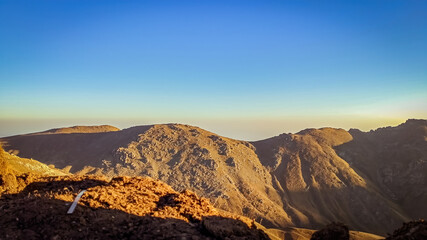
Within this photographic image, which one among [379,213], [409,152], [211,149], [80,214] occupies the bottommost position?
[379,213]

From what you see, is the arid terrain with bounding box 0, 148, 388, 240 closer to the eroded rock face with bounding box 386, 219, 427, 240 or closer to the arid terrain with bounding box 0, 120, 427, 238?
the eroded rock face with bounding box 386, 219, 427, 240

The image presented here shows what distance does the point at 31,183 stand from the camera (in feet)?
38.5

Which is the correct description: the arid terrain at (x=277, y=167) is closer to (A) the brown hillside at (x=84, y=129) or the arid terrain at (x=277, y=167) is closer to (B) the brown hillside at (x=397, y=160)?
(B) the brown hillside at (x=397, y=160)

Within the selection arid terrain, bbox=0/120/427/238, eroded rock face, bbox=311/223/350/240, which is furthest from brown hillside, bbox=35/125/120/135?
eroded rock face, bbox=311/223/350/240

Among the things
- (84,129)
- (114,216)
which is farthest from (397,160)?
(84,129)

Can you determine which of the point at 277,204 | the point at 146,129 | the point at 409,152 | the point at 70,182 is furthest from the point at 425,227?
the point at 409,152

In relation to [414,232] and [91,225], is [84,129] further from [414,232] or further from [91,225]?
[414,232]

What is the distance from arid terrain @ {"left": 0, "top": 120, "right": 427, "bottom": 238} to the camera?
50281 millimetres

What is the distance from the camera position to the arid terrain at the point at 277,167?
5028cm

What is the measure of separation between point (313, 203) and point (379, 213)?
11961 mm

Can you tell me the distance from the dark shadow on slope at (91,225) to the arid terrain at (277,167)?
1407 inches

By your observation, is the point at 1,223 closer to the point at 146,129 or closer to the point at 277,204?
the point at 277,204

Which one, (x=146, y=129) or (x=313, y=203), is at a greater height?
(x=146, y=129)

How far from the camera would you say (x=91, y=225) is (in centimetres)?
715
